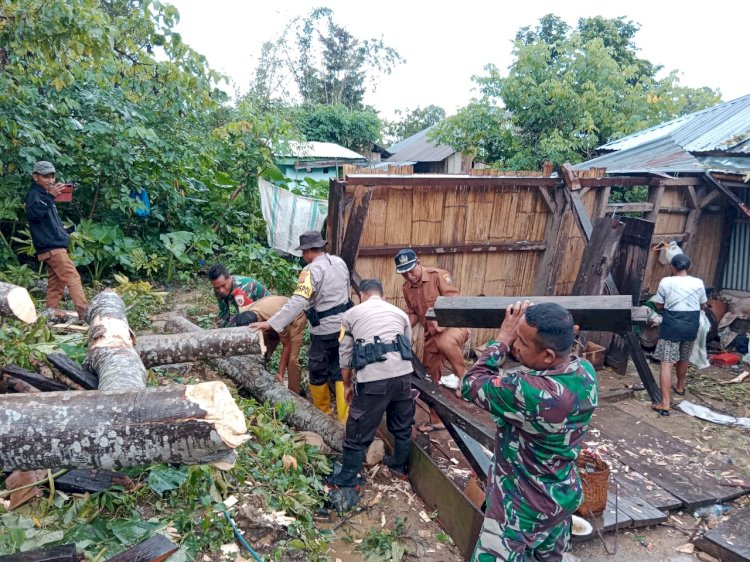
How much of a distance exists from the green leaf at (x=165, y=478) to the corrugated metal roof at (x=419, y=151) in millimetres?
19144

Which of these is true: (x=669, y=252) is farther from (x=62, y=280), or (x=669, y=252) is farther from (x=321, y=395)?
(x=62, y=280)

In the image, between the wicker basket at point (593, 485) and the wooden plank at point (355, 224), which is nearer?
the wicker basket at point (593, 485)

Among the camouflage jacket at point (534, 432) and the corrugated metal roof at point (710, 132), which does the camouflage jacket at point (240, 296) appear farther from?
the corrugated metal roof at point (710, 132)

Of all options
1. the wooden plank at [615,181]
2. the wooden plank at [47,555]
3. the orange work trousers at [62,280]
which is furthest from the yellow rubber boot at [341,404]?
the wooden plank at [615,181]

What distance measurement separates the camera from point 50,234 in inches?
236

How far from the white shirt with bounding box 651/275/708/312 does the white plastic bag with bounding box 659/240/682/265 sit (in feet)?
5.09

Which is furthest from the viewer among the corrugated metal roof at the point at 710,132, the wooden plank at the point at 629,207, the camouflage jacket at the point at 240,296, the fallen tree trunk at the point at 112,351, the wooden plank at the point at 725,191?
the wooden plank at the point at 725,191

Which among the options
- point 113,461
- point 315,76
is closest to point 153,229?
point 113,461

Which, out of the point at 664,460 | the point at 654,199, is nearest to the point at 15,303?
the point at 664,460

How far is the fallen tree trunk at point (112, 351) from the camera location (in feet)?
10.5

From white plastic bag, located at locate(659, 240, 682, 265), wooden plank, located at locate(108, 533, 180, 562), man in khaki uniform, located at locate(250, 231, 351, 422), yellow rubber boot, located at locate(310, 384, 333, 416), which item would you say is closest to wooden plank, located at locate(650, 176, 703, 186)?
white plastic bag, located at locate(659, 240, 682, 265)

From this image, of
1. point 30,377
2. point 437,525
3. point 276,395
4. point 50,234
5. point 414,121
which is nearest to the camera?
point 30,377

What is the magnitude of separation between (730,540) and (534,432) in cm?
243

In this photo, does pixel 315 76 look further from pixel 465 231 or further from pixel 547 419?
pixel 547 419
